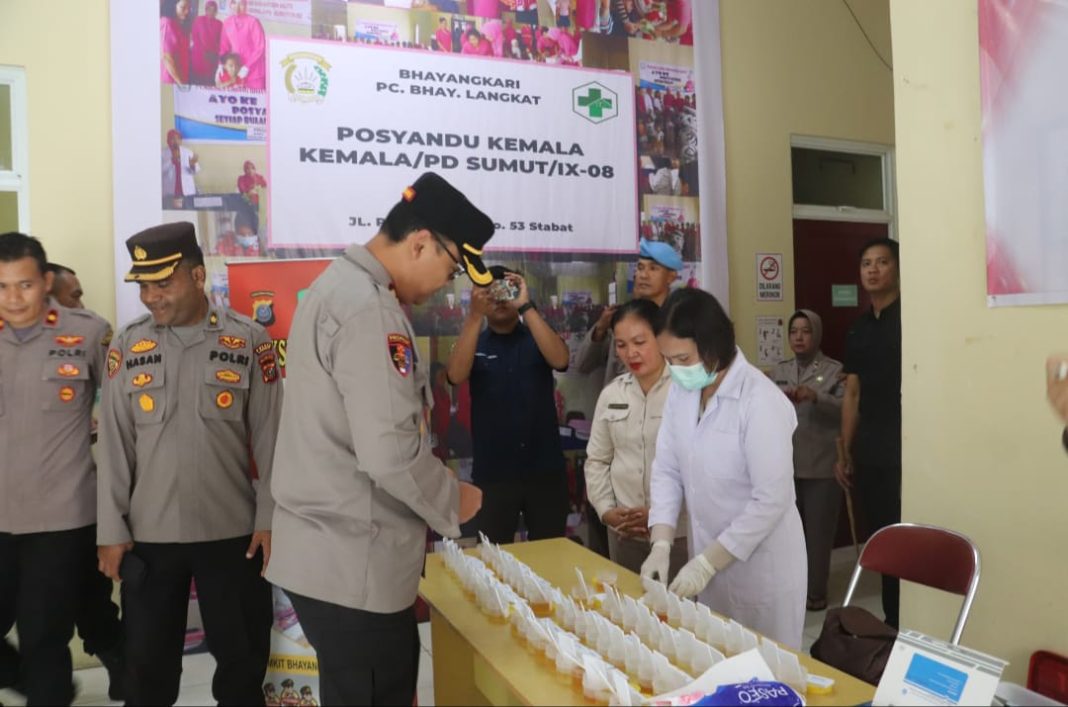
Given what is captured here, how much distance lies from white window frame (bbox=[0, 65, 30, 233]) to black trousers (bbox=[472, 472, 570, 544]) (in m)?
2.13

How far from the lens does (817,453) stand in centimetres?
379

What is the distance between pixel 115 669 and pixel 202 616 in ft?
2.64

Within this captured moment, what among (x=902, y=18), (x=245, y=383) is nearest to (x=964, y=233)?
(x=902, y=18)

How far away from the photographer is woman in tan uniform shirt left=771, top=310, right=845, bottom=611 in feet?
12.3

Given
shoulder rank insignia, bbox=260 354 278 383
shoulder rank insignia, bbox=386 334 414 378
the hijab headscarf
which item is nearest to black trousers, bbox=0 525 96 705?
shoulder rank insignia, bbox=260 354 278 383

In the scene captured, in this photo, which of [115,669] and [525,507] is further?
[525,507]

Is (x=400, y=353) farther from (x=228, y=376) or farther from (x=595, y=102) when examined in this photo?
(x=595, y=102)

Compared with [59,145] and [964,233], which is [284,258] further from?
[964,233]

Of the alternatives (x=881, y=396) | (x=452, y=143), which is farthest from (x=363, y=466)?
(x=452, y=143)

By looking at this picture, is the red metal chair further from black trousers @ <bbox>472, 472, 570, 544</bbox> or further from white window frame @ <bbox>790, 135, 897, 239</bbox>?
white window frame @ <bbox>790, 135, 897, 239</bbox>

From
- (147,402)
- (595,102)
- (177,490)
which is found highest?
(595,102)

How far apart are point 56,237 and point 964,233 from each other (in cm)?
328

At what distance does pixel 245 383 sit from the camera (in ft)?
7.75

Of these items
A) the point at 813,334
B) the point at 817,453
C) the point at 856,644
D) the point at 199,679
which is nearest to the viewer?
the point at 856,644
